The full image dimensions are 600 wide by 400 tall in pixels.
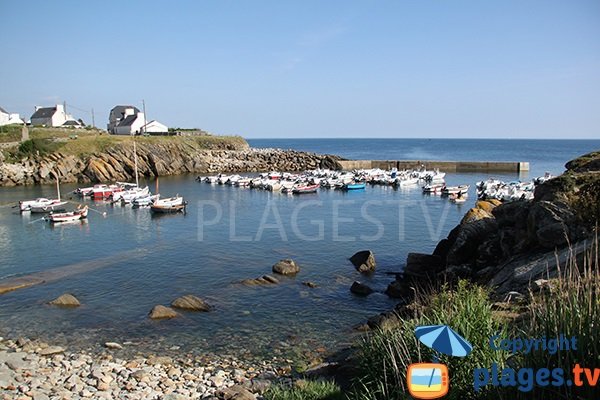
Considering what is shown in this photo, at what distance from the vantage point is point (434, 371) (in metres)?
5.76

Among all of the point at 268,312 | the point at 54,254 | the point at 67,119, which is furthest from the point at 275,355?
the point at 67,119

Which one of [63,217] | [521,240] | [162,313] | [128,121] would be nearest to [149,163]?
[128,121]

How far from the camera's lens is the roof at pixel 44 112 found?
346ft

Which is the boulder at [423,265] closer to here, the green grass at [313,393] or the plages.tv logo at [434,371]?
the green grass at [313,393]

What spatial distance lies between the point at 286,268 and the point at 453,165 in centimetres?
7085

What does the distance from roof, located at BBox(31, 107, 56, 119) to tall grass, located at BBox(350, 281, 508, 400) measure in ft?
380

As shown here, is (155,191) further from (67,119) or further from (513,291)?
(67,119)

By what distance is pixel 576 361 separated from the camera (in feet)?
18.4

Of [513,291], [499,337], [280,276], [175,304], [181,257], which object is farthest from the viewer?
[181,257]

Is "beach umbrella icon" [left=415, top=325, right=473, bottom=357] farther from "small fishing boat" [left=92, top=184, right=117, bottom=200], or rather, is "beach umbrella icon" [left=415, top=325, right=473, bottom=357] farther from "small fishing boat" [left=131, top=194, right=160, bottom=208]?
"small fishing boat" [left=92, top=184, right=117, bottom=200]

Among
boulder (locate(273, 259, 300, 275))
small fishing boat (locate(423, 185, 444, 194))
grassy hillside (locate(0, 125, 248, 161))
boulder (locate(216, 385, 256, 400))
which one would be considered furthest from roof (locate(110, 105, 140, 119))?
boulder (locate(216, 385, 256, 400))

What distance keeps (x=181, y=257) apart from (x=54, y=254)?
9.19 metres

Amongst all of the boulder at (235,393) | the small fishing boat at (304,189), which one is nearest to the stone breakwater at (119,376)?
the boulder at (235,393)

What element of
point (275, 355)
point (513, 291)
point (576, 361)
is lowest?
point (275, 355)
